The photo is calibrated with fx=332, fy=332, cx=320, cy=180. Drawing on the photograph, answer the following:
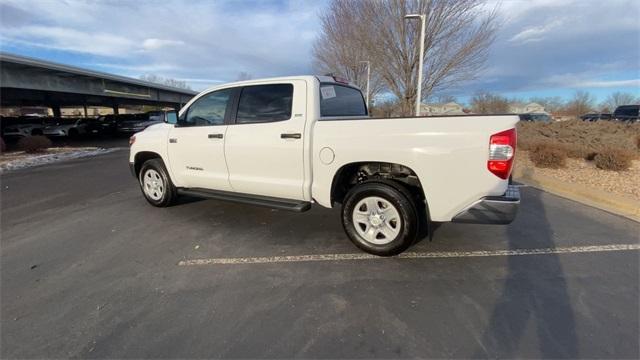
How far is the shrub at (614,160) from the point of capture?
7695 mm

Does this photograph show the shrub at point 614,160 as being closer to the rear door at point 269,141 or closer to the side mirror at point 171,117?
the rear door at point 269,141

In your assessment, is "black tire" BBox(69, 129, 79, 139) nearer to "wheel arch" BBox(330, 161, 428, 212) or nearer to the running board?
the running board

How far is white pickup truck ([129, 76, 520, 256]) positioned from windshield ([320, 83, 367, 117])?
0.05 ft

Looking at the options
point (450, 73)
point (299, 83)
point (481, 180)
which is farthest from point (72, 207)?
point (450, 73)

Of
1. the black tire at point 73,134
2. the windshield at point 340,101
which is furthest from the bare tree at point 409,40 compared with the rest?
the black tire at point 73,134

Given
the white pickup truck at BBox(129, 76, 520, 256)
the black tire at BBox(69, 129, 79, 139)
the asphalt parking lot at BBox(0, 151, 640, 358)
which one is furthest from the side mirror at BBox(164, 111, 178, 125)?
the black tire at BBox(69, 129, 79, 139)

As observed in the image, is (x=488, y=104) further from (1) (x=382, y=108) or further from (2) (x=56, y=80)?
(2) (x=56, y=80)

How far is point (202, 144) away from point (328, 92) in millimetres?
1981

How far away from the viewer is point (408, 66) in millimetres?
15375

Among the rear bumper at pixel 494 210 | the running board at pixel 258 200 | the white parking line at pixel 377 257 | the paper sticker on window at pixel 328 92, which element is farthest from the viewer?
the paper sticker on window at pixel 328 92

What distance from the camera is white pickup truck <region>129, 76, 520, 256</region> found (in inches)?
123

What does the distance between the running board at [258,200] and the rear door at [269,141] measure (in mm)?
69

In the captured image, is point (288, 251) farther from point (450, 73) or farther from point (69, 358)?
point (450, 73)

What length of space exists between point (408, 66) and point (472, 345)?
14.8 metres
